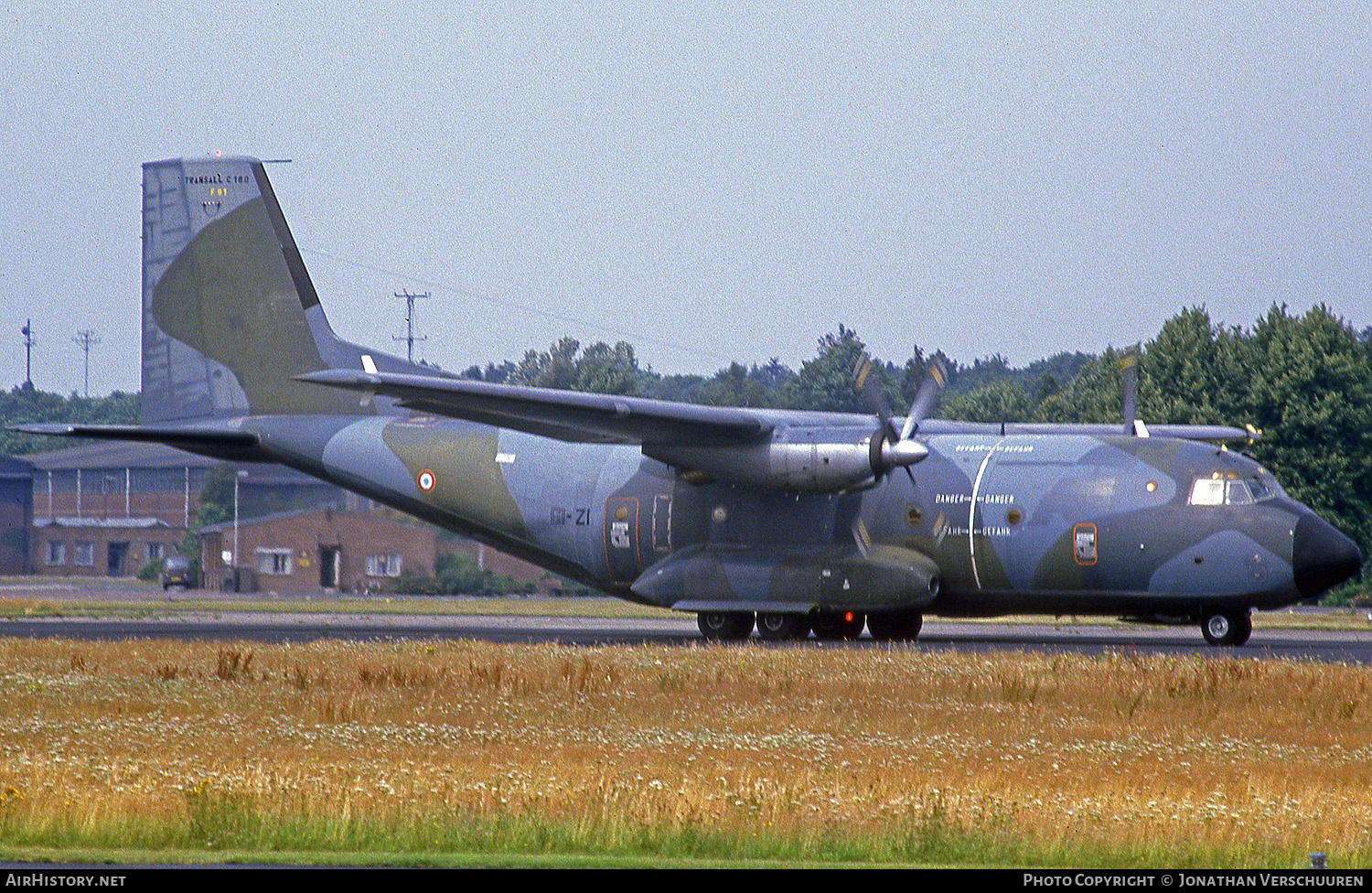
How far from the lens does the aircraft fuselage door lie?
100ft

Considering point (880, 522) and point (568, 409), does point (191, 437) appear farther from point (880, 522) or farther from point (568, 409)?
point (880, 522)

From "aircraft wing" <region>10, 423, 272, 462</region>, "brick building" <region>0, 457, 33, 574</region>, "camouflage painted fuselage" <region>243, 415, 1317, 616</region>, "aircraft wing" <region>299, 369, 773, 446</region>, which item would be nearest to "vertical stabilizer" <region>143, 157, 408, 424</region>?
"aircraft wing" <region>10, 423, 272, 462</region>

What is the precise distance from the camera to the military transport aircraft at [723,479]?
2695 centimetres

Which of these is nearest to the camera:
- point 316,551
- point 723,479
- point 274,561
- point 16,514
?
point 723,479

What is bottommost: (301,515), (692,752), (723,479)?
(692,752)

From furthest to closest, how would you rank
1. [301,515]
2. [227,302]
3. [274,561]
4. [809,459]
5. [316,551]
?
1. [274,561]
2. [301,515]
3. [316,551]
4. [227,302]
5. [809,459]

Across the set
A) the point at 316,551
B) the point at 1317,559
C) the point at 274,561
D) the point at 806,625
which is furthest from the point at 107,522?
the point at 1317,559

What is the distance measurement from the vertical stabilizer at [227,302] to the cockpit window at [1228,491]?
57.7ft

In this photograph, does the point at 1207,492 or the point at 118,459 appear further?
the point at 118,459

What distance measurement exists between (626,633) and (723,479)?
583cm

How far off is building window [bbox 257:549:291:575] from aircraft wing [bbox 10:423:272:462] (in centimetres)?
3826

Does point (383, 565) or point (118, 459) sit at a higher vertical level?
point (118, 459)

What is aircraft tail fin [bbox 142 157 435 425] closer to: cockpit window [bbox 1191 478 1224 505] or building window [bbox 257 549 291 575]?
cockpit window [bbox 1191 478 1224 505]

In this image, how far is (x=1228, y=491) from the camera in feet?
88.1
